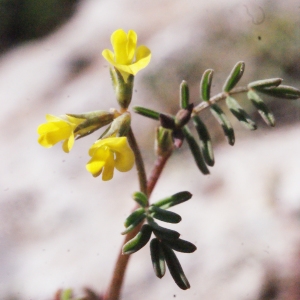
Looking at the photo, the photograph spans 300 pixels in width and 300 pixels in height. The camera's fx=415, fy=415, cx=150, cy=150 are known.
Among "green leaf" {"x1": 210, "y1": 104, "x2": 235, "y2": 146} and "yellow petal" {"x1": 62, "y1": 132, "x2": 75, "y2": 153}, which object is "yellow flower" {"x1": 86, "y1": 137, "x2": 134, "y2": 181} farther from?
"green leaf" {"x1": 210, "y1": 104, "x2": 235, "y2": 146}

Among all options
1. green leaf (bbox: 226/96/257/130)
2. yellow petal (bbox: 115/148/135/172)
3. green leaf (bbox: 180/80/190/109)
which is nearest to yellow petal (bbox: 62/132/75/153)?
yellow petal (bbox: 115/148/135/172)

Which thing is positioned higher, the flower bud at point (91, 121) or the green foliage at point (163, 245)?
the flower bud at point (91, 121)

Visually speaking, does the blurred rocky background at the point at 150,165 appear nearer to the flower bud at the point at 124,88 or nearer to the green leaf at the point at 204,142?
the green leaf at the point at 204,142

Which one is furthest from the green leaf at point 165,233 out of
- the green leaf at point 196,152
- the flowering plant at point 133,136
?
the green leaf at point 196,152

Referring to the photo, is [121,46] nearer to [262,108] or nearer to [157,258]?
[262,108]

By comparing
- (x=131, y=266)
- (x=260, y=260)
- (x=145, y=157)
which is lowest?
(x=260, y=260)

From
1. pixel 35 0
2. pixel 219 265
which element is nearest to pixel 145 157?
pixel 219 265

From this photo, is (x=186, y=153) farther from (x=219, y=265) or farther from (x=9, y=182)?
(x=9, y=182)
